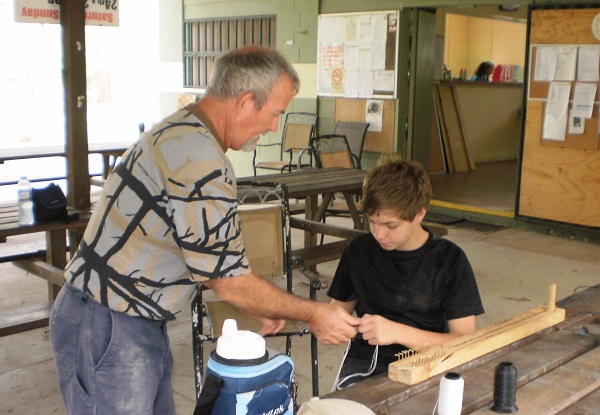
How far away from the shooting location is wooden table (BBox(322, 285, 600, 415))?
66.4 inches

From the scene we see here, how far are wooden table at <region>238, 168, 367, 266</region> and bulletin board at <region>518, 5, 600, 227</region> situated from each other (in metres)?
1.96

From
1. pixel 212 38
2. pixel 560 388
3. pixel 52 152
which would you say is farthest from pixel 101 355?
pixel 212 38

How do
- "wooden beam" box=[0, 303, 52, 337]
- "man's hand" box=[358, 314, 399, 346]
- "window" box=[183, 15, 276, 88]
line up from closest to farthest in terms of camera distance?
1. "man's hand" box=[358, 314, 399, 346]
2. "wooden beam" box=[0, 303, 52, 337]
3. "window" box=[183, 15, 276, 88]

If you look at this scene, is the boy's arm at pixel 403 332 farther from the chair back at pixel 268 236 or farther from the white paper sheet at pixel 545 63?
the white paper sheet at pixel 545 63

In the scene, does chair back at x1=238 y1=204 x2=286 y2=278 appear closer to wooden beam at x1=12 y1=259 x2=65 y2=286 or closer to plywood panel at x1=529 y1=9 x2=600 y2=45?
wooden beam at x1=12 y1=259 x2=65 y2=286

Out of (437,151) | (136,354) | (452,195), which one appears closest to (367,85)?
(452,195)

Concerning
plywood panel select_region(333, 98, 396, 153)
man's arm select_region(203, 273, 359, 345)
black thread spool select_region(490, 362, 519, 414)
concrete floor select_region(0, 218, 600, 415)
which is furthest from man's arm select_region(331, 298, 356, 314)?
plywood panel select_region(333, 98, 396, 153)

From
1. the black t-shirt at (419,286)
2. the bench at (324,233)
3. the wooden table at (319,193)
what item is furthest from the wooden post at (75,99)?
the black t-shirt at (419,286)

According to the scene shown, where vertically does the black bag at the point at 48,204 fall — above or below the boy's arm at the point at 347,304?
above

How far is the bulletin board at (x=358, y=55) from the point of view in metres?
8.18

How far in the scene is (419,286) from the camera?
7.69 feet

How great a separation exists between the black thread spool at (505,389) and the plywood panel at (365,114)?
678 centimetres

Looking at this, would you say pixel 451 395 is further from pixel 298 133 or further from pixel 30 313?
pixel 298 133

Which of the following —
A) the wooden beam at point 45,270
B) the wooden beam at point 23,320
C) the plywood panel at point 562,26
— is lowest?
the wooden beam at point 23,320
